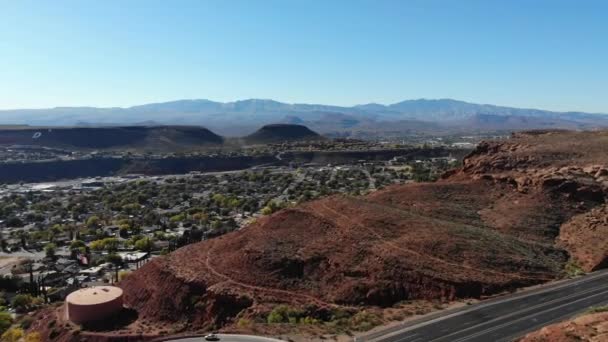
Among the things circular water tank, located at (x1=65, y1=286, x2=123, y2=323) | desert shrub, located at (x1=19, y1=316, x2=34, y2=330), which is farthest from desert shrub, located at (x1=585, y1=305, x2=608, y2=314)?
desert shrub, located at (x1=19, y1=316, x2=34, y2=330)

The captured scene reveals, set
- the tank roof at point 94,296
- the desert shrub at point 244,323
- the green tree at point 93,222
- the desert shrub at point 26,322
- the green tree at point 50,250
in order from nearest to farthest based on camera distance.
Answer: the desert shrub at point 244,323 → the tank roof at point 94,296 → the desert shrub at point 26,322 → the green tree at point 50,250 → the green tree at point 93,222

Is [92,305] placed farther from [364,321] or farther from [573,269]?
[573,269]

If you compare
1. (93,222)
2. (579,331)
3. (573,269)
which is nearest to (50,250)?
(93,222)

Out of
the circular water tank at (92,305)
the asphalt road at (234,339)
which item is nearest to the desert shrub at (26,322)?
the circular water tank at (92,305)

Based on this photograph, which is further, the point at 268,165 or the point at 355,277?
the point at 268,165

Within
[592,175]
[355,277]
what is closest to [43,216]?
[355,277]

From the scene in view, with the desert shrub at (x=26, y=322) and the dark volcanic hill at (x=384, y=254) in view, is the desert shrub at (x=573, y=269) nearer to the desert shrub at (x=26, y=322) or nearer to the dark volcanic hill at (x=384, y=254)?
the dark volcanic hill at (x=384, y=254)

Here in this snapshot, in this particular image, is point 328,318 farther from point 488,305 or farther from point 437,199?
point 437,199
